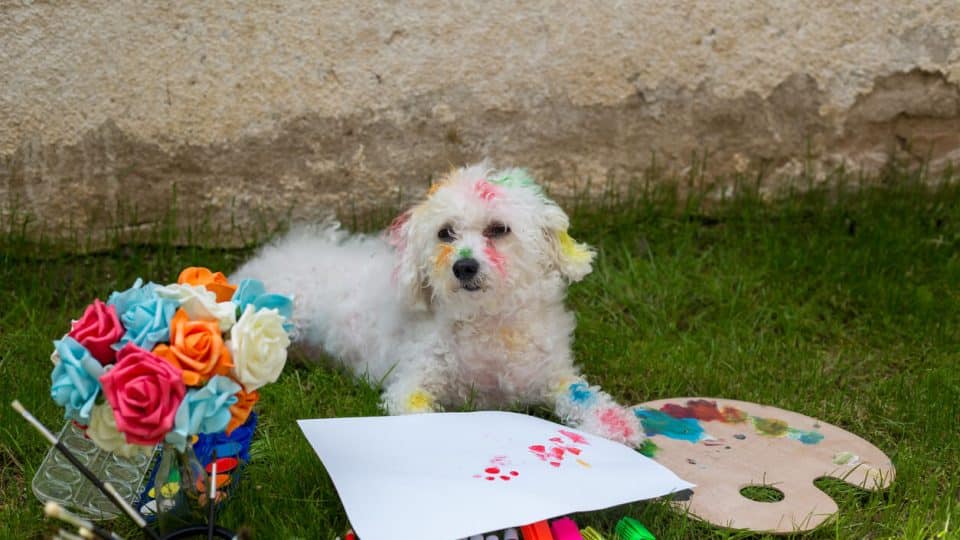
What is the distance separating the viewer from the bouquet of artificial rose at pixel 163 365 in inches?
73.9

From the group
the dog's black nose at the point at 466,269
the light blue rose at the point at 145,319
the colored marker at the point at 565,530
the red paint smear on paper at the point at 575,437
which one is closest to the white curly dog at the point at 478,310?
the dog's black nose at the point at 466,269

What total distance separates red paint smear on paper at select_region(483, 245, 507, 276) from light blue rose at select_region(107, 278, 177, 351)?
0.95 m

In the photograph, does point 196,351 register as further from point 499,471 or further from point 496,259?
point 496,259

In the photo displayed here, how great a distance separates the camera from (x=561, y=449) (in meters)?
2.54

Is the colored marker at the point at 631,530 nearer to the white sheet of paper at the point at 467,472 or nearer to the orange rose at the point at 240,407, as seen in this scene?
the white sheet of paper at the point at 467,472

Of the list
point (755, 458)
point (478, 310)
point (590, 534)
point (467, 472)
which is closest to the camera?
point (590, 534)

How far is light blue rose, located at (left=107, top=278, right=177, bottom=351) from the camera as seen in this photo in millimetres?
1951

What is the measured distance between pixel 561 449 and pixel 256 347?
2.92 ft

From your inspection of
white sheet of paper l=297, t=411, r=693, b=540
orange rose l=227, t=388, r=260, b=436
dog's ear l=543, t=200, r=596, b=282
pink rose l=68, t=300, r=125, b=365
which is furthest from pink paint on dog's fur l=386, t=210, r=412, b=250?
pink rose l=68, t=300, r=125, b=365

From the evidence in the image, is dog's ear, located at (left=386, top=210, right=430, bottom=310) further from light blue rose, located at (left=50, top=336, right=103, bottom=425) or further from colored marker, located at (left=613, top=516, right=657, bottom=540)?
light blue rose, located at (left=50, top=336, right=103, bottom=425)

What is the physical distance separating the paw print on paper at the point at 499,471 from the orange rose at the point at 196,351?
2.24 ft

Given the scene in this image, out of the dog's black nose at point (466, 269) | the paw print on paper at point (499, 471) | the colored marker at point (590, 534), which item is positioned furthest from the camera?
the dog's black nose at point (466, 269)

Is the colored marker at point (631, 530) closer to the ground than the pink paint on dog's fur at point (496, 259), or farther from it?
closer to the ground

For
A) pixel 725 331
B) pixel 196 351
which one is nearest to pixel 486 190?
pixel 196 351
